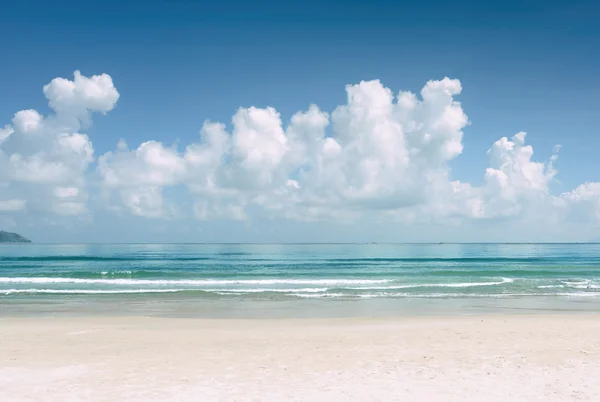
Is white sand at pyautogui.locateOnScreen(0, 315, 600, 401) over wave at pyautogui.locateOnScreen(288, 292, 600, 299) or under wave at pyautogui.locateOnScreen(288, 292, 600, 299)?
over

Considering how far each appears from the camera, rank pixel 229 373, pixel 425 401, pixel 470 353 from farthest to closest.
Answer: pixel 470 353 → pixel 229 373 → pixel 425 401

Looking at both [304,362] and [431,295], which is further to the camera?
[431,295]

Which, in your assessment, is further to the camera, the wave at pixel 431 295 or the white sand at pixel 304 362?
the wave at pixel 431 295

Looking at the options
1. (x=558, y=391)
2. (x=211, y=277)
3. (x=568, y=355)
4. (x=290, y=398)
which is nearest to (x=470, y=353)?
(x=568, y=355)

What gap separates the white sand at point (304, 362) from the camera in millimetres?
8070

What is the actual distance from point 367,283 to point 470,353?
913 inches

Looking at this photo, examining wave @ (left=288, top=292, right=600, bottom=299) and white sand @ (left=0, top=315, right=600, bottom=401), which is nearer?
white sand @ (left=0, top=315, right=600, bottom=401)

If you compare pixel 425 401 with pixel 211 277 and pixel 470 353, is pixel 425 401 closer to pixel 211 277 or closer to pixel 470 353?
pixel 470 353

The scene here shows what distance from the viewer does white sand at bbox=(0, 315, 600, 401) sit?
8.07 meters

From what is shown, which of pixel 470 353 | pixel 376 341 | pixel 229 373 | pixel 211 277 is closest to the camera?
pixel 229 373

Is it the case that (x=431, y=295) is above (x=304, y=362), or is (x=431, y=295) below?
below

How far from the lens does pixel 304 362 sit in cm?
1012

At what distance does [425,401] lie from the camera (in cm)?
753

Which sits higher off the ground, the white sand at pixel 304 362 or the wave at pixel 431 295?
the white sand at pixel 304 362
